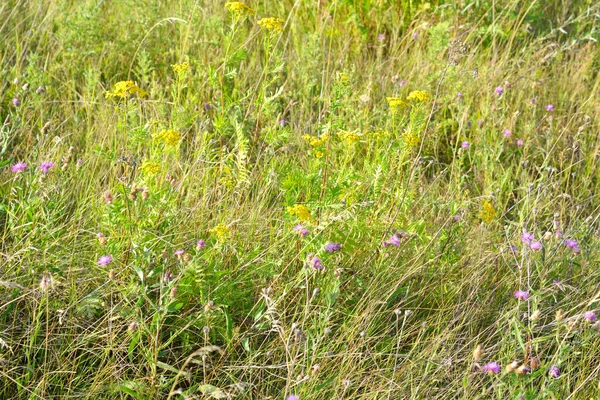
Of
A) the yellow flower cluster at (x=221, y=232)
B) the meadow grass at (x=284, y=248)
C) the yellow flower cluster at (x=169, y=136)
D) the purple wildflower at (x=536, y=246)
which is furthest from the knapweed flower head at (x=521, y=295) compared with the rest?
the yellow flower cluster at (x=169, y=136)

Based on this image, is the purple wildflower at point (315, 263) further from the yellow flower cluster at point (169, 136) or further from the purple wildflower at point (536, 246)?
the purple wildflower at point (536, 246)

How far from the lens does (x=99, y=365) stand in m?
2.20

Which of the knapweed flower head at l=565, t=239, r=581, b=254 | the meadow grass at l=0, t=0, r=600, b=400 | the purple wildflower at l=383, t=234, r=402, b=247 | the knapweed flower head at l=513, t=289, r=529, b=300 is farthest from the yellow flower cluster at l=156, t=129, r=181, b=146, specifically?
the knapweed flower head at l=565, t=239, r=581, b=254

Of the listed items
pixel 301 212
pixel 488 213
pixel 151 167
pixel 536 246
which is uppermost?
pixel 151 167

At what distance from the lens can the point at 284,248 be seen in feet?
8.46

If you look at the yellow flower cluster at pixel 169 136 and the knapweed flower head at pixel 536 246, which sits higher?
the yellow flower cluster at pixel 169 136

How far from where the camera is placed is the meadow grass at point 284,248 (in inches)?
85.7

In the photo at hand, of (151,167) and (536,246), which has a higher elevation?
(151,167)

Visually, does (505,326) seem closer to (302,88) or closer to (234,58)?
(234,58)

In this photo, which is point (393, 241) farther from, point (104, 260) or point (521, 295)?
point (104, 260)

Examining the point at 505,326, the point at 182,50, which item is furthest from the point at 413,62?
the point at 505,326

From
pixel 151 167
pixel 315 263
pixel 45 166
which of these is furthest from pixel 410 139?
pixel 45 166

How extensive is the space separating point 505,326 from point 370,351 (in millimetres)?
453

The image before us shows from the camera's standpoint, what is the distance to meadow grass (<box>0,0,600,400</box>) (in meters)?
2.18
